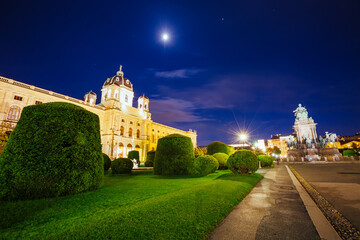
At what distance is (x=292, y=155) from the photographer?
4759 cm

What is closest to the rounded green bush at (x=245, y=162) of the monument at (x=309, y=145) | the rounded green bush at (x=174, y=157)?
the rounded green bush at (x=174, y=157)

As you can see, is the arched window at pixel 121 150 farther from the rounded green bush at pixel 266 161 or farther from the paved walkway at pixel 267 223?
the paved walkway at pixel 267 223

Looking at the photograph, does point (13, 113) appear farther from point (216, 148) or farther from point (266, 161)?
point (266, 161)

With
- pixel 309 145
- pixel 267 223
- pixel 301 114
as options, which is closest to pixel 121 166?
pixel 267 223

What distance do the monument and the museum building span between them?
4703 centimetres

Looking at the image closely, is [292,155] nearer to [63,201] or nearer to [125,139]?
[125,139]

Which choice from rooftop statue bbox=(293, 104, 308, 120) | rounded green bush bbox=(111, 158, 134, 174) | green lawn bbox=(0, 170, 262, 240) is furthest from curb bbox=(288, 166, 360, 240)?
rooftop statue bbox=(293, 104, 308, 120)

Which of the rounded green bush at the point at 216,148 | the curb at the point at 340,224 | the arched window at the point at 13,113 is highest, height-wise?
the arched window at the point at 13,113

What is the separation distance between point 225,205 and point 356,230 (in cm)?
288

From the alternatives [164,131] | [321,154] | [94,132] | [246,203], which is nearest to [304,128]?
[321,154]

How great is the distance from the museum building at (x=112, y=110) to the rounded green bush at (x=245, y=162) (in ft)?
101

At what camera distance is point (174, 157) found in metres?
14.5

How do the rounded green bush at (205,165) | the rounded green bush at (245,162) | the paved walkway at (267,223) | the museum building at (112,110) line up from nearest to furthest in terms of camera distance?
the paved walkway at (267,223)
the rounded green bush at (245,162)
the rounded green bush at (205,165)
the museum building at (112,110)

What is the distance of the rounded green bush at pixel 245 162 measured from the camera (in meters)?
12.7
